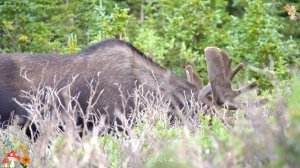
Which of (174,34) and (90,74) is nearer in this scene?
(90,74)

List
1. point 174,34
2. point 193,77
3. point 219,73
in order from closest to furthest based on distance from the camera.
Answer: point 219,73
point 193,77
point 174,34

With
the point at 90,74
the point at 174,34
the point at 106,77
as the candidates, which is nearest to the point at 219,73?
the point at 106,77

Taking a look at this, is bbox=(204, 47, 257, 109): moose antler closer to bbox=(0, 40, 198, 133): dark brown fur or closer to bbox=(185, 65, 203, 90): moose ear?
bbox=(0, 40, 198, 133): dark brown fur

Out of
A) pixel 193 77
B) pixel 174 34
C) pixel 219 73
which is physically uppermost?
pixel 219 73

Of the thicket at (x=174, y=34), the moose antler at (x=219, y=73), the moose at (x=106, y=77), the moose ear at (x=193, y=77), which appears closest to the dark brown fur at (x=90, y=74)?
the moose at (x=106, y=77)

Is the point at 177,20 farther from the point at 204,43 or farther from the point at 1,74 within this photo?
the point at 1,74

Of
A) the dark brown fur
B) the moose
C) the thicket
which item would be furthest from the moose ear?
the thicket

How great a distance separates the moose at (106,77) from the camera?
27.9 feet

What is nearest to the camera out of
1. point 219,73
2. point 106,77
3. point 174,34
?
point 106,77

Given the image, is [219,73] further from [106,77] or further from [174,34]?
[174,34]

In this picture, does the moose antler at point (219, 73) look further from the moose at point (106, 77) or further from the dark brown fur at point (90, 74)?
the dark brown fur at point (90, 74)

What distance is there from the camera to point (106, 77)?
866 cm

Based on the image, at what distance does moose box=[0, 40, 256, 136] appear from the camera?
8500 millimetres

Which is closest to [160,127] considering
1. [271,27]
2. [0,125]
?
[0,125]
